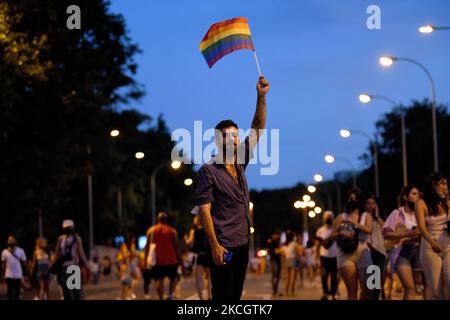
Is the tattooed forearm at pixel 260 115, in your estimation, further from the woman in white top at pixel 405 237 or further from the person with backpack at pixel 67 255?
the person with backpack at pixel 67 255

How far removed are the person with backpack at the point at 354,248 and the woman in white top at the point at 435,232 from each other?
3.15 m

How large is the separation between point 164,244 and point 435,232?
11.5m

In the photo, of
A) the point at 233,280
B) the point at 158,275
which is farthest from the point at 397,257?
the point at 233,280

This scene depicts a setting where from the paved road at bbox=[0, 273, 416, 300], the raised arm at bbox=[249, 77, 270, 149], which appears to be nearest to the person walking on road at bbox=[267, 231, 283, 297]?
the paved road at bbox=[0, 273, 416, 300]

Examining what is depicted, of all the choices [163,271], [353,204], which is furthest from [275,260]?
[353,204]

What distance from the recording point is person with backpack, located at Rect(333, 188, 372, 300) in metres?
15.7

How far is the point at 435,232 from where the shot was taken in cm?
1250

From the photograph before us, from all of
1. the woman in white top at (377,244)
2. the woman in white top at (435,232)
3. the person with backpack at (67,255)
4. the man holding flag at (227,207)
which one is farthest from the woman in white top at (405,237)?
the man holding flag at (227,207)

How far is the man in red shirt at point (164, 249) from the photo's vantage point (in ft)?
76.5

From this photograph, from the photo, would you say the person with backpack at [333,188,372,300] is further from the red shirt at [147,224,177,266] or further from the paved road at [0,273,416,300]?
the paved road at [0,273,416,300]

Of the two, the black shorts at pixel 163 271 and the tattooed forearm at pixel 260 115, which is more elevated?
the tattooed forearm at pixel 260 115

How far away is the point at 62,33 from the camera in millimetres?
41250
